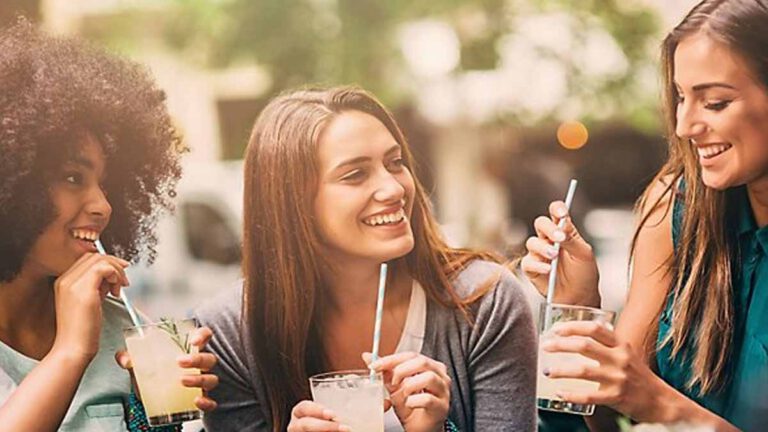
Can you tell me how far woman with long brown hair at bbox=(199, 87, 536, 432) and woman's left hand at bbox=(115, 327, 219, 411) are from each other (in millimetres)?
52

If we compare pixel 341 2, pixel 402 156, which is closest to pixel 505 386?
pixel 402 156

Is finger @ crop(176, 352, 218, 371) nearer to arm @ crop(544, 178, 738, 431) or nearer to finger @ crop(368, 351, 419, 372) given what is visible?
finger @ crop(368, 351, 419, 372)

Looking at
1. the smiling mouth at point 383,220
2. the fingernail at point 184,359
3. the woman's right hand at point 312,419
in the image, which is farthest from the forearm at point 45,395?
the smiling mouth at point 383,220

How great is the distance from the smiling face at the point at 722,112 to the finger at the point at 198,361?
114 centimetres

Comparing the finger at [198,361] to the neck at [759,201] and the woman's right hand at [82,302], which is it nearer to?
the woman's right hand at [82,302]

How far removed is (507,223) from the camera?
10.1ft

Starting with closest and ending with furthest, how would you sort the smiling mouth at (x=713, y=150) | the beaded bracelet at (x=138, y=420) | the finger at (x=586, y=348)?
1. the finger at (x=586, y=348)
2. the smiling mouth at (x=713, y=150)
3. the beaded bracelet at (x=138, y=420)

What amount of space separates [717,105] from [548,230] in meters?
0.47

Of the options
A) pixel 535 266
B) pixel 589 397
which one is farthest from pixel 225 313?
pixel 589 397

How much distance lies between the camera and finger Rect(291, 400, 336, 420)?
2727 millimetres

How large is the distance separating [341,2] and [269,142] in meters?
0.41

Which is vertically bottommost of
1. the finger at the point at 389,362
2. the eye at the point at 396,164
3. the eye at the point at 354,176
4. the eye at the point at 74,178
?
the finger at the point at 389,362

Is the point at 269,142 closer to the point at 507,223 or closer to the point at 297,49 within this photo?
the point at 297,49

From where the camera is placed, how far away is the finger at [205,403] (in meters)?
2.84
